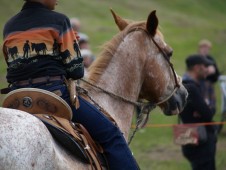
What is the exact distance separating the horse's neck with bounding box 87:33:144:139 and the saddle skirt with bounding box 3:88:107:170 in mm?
876

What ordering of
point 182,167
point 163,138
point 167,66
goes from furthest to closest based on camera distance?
1. point 163,138
2. point 182,167
3. point 167,66

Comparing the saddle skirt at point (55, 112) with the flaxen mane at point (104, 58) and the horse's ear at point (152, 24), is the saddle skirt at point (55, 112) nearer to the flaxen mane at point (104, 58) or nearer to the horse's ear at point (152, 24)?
the flaxen mane at point (104, 58)

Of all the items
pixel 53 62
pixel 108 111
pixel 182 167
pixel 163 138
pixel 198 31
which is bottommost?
pixel 198 31

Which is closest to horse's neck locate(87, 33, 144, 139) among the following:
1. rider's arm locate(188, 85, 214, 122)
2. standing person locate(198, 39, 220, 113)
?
rider's arm locate(188, 85, 214, 122)

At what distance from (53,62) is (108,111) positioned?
0.99 meters

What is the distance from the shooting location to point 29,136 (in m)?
4.11

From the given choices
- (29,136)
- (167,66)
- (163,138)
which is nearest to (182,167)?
(163,138)

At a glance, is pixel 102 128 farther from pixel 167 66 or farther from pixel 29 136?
pixel 167 66

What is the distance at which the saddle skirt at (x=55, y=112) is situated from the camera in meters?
4.53

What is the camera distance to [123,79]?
566 centimetres

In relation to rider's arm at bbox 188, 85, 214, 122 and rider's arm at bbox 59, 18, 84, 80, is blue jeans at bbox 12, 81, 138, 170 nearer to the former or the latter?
rider's arm at bbox 59, 18, 84, 80

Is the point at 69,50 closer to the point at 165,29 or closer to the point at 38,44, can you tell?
the point at 38,44

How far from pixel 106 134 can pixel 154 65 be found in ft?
3.77

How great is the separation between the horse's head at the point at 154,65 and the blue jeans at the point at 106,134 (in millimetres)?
1005
